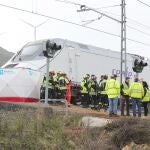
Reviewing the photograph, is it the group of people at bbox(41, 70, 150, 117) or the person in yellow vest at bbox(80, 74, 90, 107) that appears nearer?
the group of people at bbox(41, 70, 150, 117)

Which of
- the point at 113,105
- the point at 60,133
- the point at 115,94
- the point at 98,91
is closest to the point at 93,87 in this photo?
the point at 98,91

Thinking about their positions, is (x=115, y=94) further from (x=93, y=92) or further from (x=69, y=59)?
(x=69, y=59)

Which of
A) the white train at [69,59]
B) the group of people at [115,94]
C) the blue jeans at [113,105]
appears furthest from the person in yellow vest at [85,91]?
the blue jeans at [113,105]

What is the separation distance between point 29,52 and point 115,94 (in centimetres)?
964

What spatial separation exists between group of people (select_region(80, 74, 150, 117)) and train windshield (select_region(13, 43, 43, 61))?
337 centimetres

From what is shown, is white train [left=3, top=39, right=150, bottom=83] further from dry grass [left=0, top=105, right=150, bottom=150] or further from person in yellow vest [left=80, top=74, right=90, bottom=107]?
dry grass [left=0, top=105, right=150, bottom=150]

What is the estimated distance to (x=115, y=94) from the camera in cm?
2258

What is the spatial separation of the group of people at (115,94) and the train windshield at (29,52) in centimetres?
337

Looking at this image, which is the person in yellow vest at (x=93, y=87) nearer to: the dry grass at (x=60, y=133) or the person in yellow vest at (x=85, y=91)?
the person in yellow vest at (x=85, y=91)

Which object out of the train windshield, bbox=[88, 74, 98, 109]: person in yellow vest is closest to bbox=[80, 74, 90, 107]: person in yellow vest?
bbox=[88, 74, 98, 109]: person in yellow vest

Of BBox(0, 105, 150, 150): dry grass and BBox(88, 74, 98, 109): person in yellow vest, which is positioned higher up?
BBox(88, 74, 98, 109): person in yellow vest

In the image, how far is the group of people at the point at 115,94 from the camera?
22.6 meters

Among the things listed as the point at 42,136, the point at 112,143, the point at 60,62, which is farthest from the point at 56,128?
the point at 60,62

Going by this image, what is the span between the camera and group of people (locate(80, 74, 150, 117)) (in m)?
22.6
